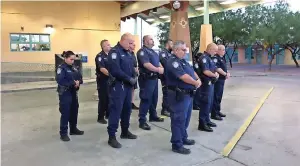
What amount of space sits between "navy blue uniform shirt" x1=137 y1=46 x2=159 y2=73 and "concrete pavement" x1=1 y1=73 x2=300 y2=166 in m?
1.14

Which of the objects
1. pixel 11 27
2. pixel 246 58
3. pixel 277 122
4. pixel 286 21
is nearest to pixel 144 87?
pixel 277 122

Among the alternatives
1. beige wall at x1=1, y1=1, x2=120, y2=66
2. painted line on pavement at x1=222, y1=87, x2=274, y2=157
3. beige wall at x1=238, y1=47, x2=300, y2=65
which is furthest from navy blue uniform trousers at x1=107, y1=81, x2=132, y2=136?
beige wall at x1=238, y1=47, x2=300, y2=65

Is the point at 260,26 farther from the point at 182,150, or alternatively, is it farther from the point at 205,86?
the point at 182,150

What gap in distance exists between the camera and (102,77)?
5258 mm

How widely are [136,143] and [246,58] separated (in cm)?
3720

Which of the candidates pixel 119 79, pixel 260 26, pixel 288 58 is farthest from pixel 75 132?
pixel 288 58

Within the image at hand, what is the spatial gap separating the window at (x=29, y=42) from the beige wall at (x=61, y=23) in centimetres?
20

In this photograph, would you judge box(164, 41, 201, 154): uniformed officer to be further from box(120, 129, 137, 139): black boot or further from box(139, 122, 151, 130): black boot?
box(139, 122, 151, 130): black boot

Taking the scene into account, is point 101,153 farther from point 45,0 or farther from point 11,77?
point 45,0

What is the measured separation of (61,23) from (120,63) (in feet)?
40.6

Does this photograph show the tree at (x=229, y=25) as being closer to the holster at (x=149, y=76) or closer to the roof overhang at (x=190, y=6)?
the roof overhang at (x=190, y=6)

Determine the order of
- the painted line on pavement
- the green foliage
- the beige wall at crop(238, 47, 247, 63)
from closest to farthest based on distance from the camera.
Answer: the painted line on pavement
the green foliage
the beige wall at crop(238, 47, 247, 63)

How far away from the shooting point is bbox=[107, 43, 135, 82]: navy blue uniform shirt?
385 centimetres

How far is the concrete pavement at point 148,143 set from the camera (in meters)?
3.53
